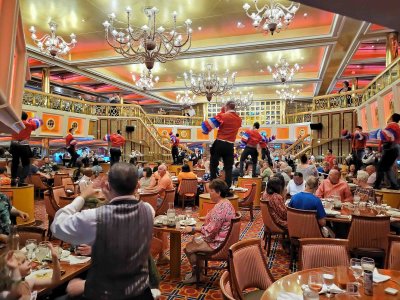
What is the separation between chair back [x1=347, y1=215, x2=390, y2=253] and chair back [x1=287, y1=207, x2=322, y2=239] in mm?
404

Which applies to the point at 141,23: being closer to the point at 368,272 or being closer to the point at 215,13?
the point at 215,13

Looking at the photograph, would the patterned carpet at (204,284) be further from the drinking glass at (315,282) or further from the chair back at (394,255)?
the drinking glass at (315,282)

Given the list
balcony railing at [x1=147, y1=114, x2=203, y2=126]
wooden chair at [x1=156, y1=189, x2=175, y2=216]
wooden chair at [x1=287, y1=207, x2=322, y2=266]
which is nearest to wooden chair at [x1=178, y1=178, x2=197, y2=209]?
wooden chair at [x1=156, y1=189, x2=175, y2=216]

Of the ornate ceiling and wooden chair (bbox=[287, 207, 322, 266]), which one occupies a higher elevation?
the ornate ceiling

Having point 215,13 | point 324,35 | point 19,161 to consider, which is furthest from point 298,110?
point 19,161

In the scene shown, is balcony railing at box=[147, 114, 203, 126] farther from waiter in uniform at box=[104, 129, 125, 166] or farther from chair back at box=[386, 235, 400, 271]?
chair back at box=[386, 235, 400, 271]

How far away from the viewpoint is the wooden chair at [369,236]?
3721mm

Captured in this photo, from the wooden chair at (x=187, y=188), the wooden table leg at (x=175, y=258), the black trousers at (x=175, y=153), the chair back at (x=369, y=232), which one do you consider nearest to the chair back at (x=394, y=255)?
the chair back at (x=369, y=232)

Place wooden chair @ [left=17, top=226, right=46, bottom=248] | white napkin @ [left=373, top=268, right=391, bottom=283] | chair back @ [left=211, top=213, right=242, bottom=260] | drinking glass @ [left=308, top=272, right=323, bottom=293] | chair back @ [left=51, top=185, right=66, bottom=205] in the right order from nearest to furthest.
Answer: drinking glass @ [left=308, top=272, right=323, bottom=293] → white napkin @ [left=373, top=268, right=391, bottom=283] → wooden chair @ [left=17, top=226, right=46, bottom=248] → chair back @ [left=211, top=213, right=242, bottom=260] → chair back @ [left=51, top=185, right=66, bottom=205]

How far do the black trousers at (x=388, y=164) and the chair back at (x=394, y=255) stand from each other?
4.03 metres

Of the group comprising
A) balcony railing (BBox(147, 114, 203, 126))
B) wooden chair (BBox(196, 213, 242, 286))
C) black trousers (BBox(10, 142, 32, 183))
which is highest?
balcony railing (BBox(147, 114, 203, 126))

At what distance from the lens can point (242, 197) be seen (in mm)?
7910

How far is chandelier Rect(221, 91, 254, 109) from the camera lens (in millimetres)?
18375

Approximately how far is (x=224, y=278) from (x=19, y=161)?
23.6ft
